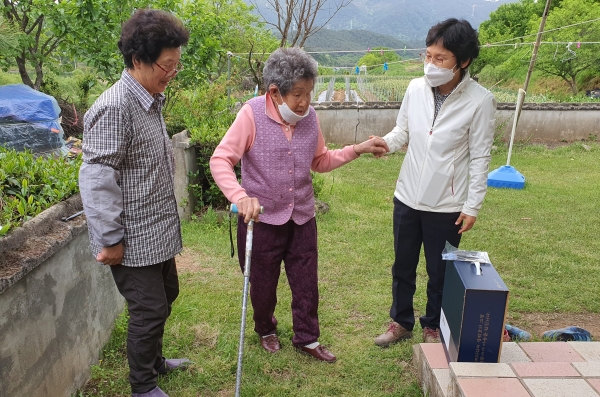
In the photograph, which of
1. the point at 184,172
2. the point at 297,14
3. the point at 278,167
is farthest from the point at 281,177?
the point at 297,14

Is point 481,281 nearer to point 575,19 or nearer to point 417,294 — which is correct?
point 417,294

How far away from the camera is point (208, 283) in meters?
3.78

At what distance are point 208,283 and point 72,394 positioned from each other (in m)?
1.46

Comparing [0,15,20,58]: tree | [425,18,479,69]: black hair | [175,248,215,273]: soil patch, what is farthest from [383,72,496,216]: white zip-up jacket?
[0,15,20,58]: tree

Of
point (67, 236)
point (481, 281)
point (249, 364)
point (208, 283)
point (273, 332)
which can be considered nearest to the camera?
point (481, 281)

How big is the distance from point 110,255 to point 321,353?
1.35 m

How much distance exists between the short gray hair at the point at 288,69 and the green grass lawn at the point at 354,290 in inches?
58.3

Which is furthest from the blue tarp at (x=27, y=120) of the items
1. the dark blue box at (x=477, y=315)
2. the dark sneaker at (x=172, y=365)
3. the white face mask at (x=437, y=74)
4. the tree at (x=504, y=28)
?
the tree at (x=504, y=28)

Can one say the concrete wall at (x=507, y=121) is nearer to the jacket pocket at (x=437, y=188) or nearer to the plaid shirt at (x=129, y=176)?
the jacket pocket at (x=437, y=188)

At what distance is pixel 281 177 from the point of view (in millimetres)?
2529

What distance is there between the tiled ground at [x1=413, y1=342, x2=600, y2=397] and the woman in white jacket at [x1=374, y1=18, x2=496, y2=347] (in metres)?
0.61

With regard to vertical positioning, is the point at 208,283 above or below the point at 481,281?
below

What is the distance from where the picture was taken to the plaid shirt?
196cm

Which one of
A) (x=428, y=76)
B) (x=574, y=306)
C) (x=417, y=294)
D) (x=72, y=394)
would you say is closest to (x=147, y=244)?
(x=72, y=394)
